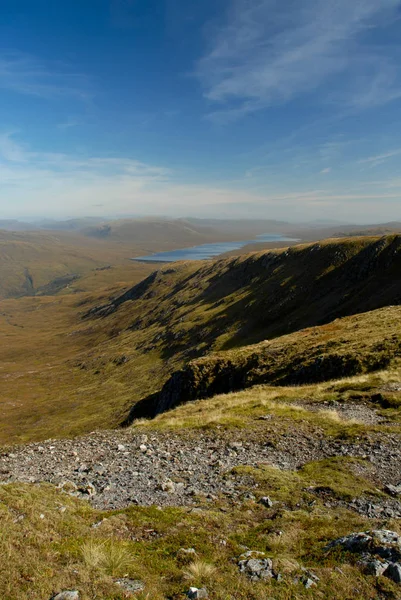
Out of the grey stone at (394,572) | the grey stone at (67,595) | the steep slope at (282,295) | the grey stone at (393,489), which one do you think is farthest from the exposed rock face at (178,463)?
the steep slope at (282,295)

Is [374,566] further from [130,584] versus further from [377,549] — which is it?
[130,584]

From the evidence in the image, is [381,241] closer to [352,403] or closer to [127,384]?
[352,403]

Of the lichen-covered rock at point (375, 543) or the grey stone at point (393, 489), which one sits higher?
the lichen-covered rock at point (375, 543)

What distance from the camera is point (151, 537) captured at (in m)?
9.42

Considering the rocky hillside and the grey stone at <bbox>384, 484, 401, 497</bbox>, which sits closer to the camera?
the grey stone at <bbox>384, 484, 401, 497</bbox>

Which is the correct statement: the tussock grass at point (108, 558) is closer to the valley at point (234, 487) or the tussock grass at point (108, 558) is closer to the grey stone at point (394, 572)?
the valley at point (234, 487)

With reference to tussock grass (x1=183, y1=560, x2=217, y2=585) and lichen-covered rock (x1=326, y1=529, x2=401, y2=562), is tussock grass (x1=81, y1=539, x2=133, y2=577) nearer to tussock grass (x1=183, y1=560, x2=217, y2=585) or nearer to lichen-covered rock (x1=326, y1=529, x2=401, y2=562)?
tussock grass (x1=183, y1=560, x2=217, y2=585)

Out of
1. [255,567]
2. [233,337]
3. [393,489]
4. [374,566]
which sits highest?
[374,566]

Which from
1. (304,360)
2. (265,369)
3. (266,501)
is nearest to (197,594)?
(266,501)

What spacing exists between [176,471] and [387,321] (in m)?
34.6

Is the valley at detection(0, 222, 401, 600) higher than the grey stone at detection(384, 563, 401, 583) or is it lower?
lower

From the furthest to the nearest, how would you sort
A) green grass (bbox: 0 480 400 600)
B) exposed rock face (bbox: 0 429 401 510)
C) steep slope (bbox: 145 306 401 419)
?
steep slope (bbox: 145 306 401 419) < exposed rock face (bbox: 0 429 401 510) < green grass (bbox: 0 480 400 600)

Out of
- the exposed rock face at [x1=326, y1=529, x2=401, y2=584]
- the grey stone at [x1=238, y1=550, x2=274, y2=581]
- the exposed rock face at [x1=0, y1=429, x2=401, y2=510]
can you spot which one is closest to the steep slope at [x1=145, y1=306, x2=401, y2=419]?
the exposed rock face at [x1=0, y1=429, x2=401, y2=510]

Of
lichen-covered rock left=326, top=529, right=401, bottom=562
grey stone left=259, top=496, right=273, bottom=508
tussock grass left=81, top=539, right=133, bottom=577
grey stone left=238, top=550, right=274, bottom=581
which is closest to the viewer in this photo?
tussock grass left=81, top=539, right=133, bottom=577
